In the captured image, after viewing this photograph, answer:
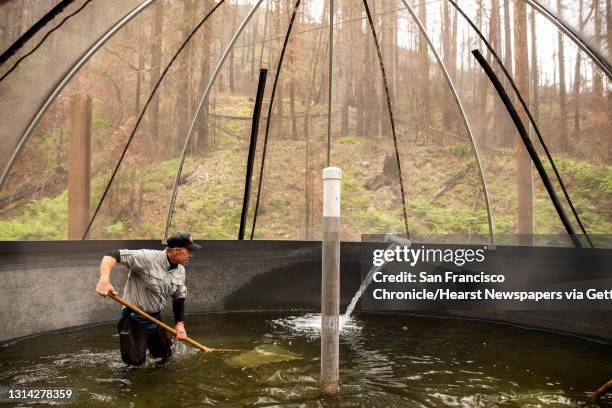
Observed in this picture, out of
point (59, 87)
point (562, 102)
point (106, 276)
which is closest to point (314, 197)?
point (562, 102)

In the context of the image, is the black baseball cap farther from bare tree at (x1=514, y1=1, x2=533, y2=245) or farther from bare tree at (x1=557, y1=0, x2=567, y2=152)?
bare tree at (x1=557, y1=0, x2=567, y2=152)

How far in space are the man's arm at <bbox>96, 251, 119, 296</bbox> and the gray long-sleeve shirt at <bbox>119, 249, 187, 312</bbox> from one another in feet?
0.82

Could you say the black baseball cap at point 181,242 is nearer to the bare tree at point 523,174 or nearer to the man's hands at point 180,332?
the man's hands at point 180,332

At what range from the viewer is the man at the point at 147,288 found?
18.2 feet

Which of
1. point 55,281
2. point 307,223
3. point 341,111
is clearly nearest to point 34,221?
point 307,223

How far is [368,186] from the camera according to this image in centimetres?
Answer: 2505

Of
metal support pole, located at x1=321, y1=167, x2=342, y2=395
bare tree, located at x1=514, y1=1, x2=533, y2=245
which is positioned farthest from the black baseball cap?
bare tree, located at x1=514, y1=1, x2=533, y2=245

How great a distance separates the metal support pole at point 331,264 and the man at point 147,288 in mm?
1745

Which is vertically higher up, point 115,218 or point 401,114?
point 401,114

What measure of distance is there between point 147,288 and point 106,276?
82 cm

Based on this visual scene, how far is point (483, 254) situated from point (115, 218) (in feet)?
64.4

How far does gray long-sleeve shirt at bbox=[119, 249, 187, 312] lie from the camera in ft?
18.4

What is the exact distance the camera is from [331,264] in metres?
4.58

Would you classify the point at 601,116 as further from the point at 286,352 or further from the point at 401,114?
the point at 286,352
